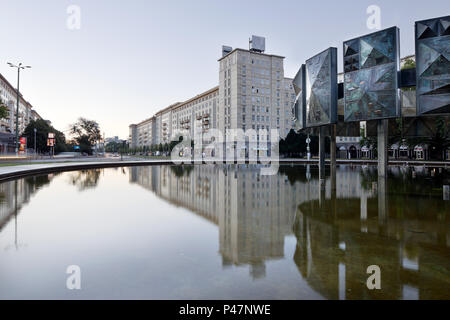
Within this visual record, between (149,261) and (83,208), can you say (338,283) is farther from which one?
(83,208)

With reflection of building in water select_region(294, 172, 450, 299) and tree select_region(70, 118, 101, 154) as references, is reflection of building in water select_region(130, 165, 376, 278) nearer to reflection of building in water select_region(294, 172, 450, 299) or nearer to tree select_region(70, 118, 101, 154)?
reflection of building in water select_region(294, 172, 450, 299)

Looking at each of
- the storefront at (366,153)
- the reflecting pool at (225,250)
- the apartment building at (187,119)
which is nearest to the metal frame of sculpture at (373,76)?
the reflecting pool at (225,250)

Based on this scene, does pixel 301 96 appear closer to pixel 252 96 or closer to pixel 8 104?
pixel 252 96

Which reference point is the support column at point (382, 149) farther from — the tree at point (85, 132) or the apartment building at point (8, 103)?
the tree at point (85, 132)

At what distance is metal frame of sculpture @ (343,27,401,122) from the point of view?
15.4m

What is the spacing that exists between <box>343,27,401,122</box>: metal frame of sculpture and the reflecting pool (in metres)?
6.53

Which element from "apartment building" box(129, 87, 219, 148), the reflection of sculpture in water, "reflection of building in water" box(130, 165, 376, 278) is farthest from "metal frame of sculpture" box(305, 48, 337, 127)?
"apartment building" box(129, 87, 219, 148)

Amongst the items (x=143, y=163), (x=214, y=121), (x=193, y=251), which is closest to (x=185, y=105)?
(x=214, y=121)

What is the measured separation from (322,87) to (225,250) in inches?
577

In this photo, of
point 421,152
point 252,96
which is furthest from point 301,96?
point 252,96

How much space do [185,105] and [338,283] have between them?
383 feet

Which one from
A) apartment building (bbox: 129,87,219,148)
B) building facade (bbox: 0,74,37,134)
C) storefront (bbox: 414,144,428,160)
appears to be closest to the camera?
storefront (bbox: 414,144,428,160)

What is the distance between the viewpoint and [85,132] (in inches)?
4493
